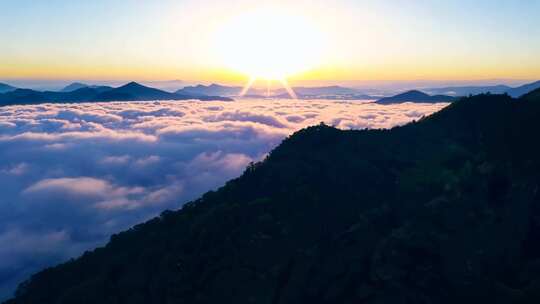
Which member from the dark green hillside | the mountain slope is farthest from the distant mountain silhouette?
the dark green hillside

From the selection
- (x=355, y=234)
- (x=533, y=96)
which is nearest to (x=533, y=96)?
(x=533, y=96)

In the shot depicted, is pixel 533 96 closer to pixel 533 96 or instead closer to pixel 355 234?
pixel 533 96

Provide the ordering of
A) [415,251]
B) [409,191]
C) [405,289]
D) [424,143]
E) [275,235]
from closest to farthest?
[405,289], [415,251], [275,235], [409,191], [424,143]

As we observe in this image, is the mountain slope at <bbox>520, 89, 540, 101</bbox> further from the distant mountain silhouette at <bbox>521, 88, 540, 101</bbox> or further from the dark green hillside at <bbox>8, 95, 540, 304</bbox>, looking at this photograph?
Result: the dark green hillside at <bbox>8, 95, 540, 304</bbox>

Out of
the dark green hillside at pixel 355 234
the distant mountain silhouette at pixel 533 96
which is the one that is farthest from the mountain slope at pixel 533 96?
the dark green hillside at pixel 355 234

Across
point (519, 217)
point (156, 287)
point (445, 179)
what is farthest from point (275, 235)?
point (519, 217)

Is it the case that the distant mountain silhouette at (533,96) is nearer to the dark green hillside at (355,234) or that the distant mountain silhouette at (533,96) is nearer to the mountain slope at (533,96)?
the mountain slope at (533,96)

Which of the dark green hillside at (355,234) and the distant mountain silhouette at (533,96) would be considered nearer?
the dark green hillside at (355,234)

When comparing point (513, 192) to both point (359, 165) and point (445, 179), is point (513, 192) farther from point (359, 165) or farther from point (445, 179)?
point (359, 165)
